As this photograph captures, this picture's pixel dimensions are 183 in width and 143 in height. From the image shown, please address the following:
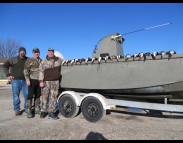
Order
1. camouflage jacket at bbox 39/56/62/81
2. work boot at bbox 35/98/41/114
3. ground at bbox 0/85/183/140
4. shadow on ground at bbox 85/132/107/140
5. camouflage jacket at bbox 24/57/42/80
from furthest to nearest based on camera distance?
work boot at bbox 35/98/41/114 → camouflage jacket at bbox 24/57/42/80 → camouflage jacket at bbox 39/56/62/81 → ground at bbox 0/85/183/140 → shadow on ground at bbox 85/132/107/140

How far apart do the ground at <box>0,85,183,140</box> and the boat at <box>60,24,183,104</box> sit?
69cm

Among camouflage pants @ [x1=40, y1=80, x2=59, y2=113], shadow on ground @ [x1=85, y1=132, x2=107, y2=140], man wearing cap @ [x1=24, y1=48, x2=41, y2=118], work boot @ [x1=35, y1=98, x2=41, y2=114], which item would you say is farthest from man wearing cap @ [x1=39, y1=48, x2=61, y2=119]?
shadow on ground @ [x1=85, y1=132, x2=107, y2=140]

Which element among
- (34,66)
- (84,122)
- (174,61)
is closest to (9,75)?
(34,66)

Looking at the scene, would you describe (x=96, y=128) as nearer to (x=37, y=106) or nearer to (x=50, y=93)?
(x=50, y=93)

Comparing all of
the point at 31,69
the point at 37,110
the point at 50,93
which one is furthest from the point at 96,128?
the point at 31,69

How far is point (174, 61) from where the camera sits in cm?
582

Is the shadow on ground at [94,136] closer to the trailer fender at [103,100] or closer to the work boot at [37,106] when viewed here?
the trailer fender at [103,100]

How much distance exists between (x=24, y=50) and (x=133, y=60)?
11.2 ft

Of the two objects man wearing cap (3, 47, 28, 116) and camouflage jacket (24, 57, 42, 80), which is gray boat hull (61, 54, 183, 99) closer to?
camouflage jacket (24, 57, 42, 80)

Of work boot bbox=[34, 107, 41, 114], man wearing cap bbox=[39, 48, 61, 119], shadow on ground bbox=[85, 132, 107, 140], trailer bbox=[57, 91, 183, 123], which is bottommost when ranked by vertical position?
shadow on ground bbox=[85, 132, 107, 140]

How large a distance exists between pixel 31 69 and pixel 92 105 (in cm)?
211

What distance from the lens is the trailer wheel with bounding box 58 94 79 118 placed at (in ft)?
24.5

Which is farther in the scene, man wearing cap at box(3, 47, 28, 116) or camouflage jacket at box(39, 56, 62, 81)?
man wearing cap at box(3, 47, 28, 116)

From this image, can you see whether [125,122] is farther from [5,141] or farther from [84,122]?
[5,141]
